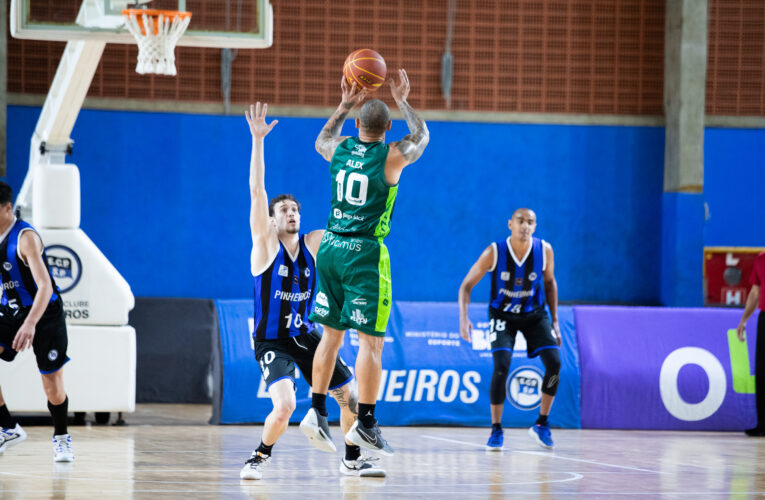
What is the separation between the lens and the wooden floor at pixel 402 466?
6.37m

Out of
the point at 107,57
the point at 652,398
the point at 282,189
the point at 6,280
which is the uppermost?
the point at 107,57

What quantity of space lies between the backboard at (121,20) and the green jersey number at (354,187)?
411 cm

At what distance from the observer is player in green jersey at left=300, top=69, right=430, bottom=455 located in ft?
21.2

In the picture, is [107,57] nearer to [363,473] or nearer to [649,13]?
[649,13]

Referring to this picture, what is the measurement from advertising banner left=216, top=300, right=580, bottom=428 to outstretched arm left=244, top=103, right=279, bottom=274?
13.6 feet

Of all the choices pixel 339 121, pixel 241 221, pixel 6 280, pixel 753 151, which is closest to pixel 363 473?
pixel 339 121

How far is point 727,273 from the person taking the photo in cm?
1578

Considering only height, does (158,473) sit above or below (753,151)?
below

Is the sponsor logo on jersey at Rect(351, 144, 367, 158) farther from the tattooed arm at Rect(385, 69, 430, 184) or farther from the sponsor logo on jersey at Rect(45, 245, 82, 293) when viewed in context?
the sponsor logo on jersey at Rect(45, 245, 82, 293)

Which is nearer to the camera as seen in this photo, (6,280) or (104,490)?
(104,490)

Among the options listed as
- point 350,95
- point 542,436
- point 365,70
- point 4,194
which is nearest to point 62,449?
point 4,194

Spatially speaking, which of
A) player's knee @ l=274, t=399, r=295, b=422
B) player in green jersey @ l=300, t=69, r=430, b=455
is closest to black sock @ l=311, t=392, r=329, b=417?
player in green jersey @ l=300, t=69, r=430, b=455

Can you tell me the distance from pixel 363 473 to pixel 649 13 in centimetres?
1142

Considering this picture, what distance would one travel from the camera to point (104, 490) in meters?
6.20
